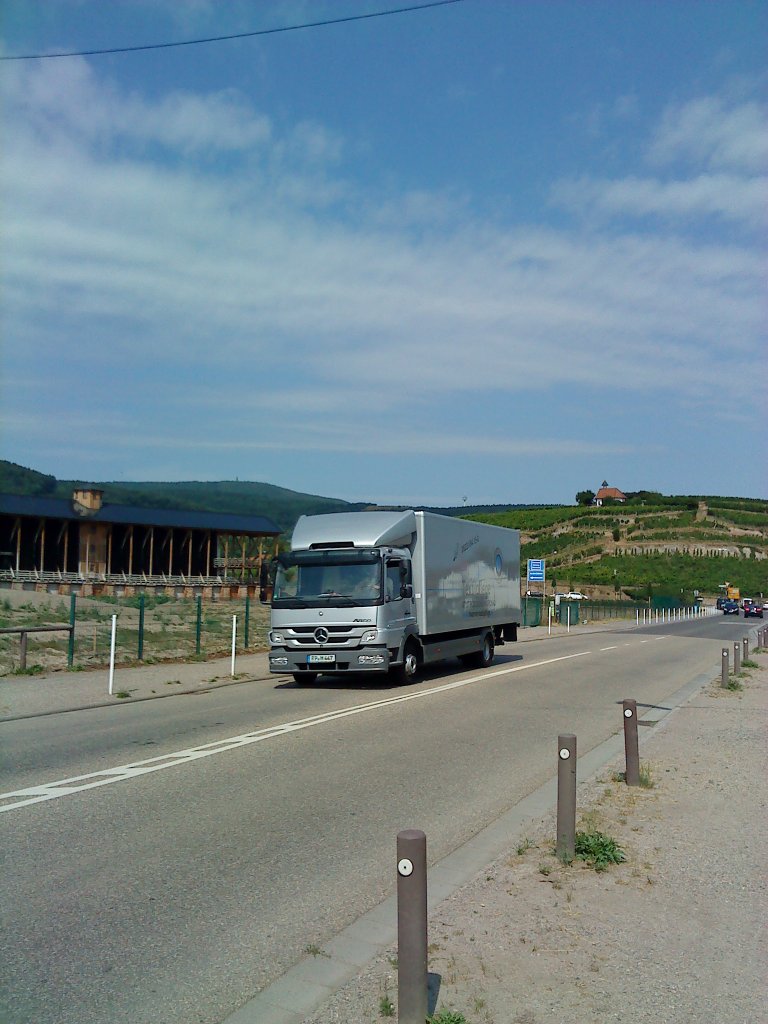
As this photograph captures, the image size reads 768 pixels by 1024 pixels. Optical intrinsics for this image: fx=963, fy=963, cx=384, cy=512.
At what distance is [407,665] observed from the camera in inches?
731

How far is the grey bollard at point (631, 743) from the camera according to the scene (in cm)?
870

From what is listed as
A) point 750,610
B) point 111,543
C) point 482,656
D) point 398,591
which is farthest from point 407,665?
point 750,610

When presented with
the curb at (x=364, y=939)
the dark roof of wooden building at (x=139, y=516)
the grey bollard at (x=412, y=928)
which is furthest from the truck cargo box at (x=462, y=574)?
the dark roof of wooden building at (x=139, y=516)

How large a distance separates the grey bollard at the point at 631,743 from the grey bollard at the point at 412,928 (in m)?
5.24

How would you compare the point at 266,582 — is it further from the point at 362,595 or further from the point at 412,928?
the point at 412,928

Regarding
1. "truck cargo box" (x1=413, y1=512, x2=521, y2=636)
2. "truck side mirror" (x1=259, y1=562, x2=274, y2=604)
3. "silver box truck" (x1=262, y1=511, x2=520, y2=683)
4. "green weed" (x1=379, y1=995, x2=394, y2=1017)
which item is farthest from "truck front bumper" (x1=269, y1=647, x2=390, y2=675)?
"green weed" (x1=379, y1=995, x2=394, y2=1017)

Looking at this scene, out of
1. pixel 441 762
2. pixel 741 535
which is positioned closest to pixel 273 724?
pixel 441 762

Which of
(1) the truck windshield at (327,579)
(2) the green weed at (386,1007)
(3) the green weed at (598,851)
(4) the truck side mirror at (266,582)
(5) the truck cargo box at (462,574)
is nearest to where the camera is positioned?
(2) the green weed at (386,1007)

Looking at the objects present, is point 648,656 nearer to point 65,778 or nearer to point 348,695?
point 348,695

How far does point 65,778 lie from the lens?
905 centimetres

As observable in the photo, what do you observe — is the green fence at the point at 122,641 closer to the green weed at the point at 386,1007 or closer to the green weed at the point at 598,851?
the green weed at the point at 598,851

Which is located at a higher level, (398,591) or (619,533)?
(619,533)

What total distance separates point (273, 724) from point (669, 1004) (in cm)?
919

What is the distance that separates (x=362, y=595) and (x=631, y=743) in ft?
29.0
